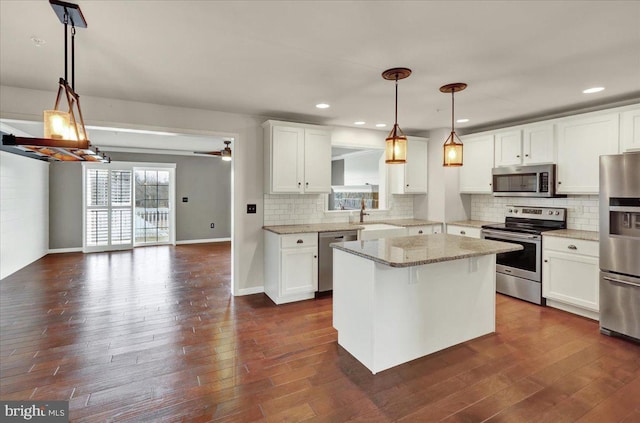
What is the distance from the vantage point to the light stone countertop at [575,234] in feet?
11.4

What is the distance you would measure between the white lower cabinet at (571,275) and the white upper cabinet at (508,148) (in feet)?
3.96

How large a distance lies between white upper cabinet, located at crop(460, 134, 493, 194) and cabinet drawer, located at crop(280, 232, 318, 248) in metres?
2.64

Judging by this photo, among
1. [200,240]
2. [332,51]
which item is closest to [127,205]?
[200,240]

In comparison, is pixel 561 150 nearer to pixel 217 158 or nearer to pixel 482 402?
pixel 482 402

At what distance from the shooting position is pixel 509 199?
16.0ft

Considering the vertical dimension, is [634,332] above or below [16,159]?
below

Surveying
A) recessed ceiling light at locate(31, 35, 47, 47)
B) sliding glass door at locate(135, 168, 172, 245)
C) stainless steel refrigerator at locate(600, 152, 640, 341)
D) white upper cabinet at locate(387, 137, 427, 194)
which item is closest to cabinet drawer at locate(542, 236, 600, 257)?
stainless steel refrigerator at locate(600, 152, 640, 341)

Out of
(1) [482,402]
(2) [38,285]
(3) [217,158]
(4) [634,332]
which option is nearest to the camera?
(1) [482,402]

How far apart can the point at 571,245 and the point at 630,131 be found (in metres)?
1.30

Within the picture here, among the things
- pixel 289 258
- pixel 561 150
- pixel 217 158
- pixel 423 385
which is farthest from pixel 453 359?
pixel 217 158

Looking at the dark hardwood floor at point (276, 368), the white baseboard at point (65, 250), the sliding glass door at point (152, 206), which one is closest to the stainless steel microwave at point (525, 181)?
the dark hardwood floor at point (276, 368)

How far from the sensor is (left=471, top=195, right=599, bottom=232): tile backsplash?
13.1ft

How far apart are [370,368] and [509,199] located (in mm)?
3661

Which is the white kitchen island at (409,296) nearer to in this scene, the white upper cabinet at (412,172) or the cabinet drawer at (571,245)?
the cabinet drawer at (571,245)
